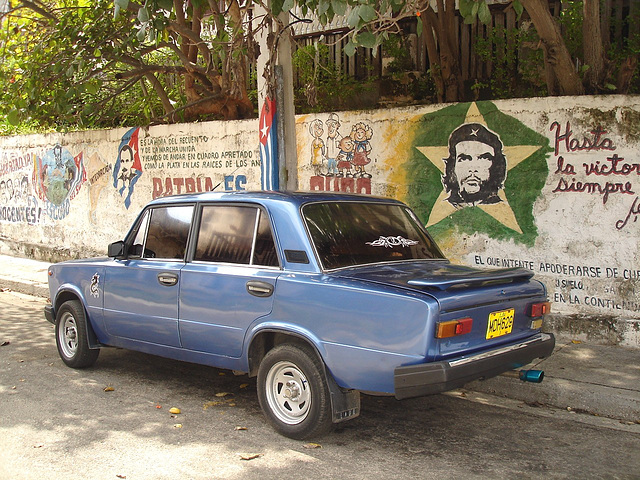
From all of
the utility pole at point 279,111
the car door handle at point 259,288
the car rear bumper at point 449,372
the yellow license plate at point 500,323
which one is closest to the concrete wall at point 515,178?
the utility pole at point 279,111

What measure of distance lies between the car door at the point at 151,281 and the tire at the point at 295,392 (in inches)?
41.0

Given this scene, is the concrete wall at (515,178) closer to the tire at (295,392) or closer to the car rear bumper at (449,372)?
the car rear bumper at (449,372)

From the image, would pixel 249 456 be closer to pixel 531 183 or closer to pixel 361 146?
pixel 531 183

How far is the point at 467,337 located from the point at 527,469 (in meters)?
0.89

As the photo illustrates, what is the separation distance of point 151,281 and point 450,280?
264 cm

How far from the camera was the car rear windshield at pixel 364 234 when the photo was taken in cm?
492

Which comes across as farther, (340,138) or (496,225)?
(340,138)

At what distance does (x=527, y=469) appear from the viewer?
4336 mm

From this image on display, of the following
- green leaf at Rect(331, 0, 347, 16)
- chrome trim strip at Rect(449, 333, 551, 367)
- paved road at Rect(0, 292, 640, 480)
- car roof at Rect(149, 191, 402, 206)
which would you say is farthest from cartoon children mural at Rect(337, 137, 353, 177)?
chrome trim strip at Rect(449, 333, 551, 367)

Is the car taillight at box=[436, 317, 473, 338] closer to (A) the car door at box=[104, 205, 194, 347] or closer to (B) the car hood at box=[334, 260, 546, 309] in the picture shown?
(B) the car hood at box=[334, 260, 546, 309]

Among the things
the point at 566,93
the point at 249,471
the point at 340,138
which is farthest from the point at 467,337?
the point at 340,138

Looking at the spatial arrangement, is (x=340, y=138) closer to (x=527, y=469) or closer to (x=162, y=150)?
(x=162, y=150)

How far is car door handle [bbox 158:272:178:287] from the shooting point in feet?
18.3

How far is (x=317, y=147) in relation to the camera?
9.89 meters
